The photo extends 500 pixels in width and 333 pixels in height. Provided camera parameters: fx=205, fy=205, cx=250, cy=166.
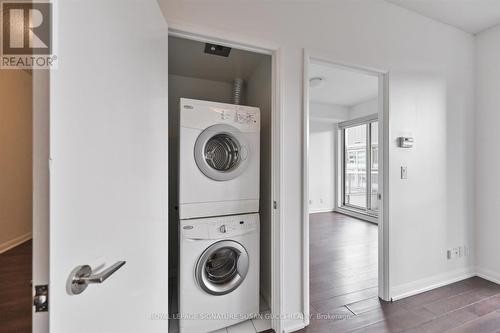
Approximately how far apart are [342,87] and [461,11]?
77.1 inches

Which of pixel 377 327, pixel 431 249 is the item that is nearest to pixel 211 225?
pixel 377 327

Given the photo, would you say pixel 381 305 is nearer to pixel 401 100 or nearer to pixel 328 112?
pixel 401 100

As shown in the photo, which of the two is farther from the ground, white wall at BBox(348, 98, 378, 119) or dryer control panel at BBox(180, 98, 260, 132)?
white wall at BBox(348, 98, 378, 119)

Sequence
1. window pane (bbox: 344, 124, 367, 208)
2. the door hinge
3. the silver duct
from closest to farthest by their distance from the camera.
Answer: the door hinge < the silver duct < window pane (bbox: 344, 124, 367, 208)

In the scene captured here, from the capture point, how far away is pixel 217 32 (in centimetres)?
139

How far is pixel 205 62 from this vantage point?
2047 mm

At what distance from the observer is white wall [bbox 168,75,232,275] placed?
229 cm

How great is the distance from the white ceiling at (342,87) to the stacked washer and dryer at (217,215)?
1.98 m

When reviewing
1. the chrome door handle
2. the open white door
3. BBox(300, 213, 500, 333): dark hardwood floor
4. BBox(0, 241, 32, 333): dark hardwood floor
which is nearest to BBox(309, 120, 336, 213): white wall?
BBox(300, 213, 500, 333): dark hardwood floor

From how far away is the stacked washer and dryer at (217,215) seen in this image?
4.82 feet

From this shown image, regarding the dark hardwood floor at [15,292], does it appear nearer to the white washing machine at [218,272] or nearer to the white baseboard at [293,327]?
the white washing machine at [218,272]

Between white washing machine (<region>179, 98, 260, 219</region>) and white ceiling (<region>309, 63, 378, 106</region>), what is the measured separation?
1907mm

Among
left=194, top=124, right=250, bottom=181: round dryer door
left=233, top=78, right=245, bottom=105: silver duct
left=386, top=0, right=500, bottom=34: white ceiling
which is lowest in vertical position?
left=194, top=124, right=250, bottom=181: round dryer door

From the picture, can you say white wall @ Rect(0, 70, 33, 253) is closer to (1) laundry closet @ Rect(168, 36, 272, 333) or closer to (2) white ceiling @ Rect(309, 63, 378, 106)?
(1) laundry closet @ Rect(168, 36, 272, 333)
